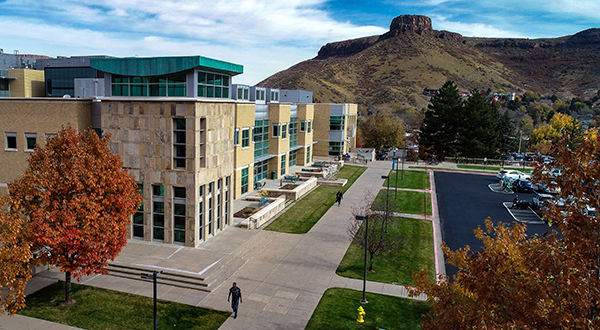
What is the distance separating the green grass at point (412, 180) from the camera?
5325 centimetres

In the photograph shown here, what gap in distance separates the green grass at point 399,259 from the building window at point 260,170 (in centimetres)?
1754

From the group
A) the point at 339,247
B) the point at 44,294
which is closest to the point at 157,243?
the point at 44,294

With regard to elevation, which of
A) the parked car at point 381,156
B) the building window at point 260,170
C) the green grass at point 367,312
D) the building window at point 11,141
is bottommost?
the green grass at point 367,312

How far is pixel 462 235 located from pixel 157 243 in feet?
72.4

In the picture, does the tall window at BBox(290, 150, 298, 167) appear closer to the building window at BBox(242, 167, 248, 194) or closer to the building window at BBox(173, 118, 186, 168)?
the building window at BBox(242, 167, 248, 194)

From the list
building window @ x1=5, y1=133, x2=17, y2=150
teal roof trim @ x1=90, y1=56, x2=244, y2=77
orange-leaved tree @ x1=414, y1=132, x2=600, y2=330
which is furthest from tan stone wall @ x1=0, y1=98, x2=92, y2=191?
orange-leaved tree @ x1=414, y1=132, x2=600, y2=330

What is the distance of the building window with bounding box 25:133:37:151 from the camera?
94.7 feet

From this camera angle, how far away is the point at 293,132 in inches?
2308

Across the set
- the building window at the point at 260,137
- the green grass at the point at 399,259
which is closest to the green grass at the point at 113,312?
the green grass at the point at 399,259

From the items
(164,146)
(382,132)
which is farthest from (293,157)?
(164,146)

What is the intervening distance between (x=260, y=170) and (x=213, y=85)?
19429 mm

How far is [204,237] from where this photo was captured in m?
27.3

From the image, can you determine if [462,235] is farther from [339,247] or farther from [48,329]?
[48,329]

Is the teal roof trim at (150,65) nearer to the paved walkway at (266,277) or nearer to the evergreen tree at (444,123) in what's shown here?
the paved walkway at (266,277)
